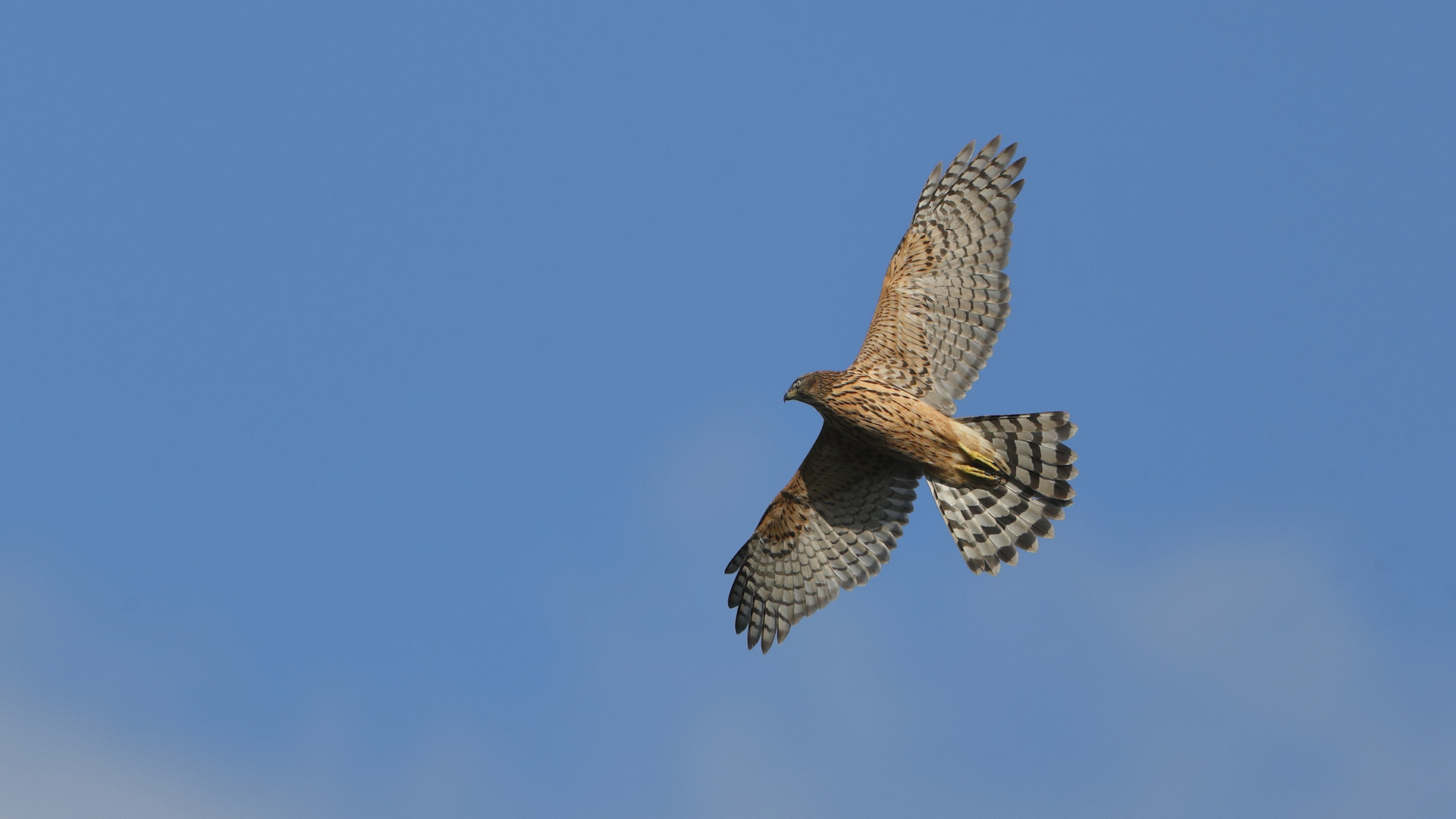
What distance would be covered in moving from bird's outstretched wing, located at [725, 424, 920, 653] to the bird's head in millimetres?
591

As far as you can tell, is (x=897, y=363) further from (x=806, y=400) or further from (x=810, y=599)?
(x=810, y=599)

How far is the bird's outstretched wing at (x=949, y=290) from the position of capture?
44.3 feet

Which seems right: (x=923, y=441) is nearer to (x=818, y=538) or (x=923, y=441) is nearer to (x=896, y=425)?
(x=896, y=425)

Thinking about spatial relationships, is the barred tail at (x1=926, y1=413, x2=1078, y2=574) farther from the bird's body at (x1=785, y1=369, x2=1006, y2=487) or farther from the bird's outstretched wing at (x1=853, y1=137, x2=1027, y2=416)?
the bird's outstretched wing at (x1=853, y1=137, x2=1027, y2=416)

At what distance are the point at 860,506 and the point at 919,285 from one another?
2.15 meters

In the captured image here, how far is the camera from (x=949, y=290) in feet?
44.5

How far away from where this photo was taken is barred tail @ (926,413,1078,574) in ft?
42.8

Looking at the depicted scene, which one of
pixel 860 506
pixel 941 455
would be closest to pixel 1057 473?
pixel 941 455

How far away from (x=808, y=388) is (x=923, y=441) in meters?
1.11

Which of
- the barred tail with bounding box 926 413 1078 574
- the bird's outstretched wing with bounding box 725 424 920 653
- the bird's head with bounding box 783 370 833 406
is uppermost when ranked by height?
the bird's head with bounding box 783 370 833 406

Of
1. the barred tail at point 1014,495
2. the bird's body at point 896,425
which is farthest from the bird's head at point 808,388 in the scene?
the barred tail at point 1014,495

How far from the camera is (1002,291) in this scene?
13539 mm

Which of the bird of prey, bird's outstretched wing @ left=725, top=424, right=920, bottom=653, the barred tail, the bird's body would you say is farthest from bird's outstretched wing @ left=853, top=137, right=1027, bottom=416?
bird's outstretched wing @ left=725, top=424, right=920, bottom=653

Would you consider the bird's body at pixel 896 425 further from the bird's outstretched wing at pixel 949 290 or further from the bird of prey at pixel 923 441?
the bird's outstretched wing at pixel 949 290
